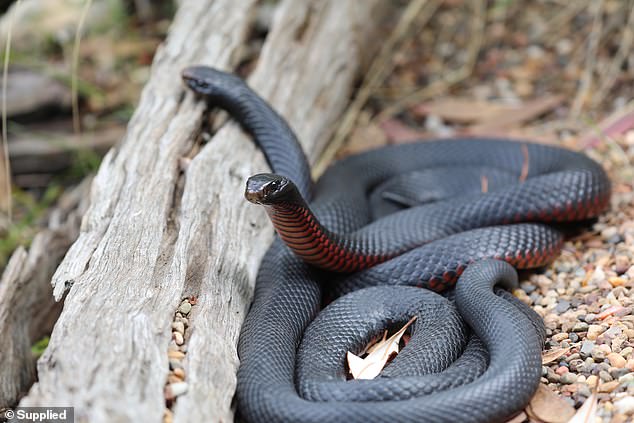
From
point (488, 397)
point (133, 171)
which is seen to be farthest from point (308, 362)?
point (133, 171)

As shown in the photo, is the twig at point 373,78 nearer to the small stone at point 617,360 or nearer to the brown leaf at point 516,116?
the brown leaf at point 516,116

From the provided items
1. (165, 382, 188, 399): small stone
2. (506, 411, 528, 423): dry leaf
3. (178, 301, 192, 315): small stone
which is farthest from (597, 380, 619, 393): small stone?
(178, 301, 192, 315): small stone

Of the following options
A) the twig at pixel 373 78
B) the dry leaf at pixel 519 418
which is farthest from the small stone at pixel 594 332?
the twig at pixel 373 78

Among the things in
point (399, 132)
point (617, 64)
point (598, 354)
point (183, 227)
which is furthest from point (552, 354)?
point (617, 64)

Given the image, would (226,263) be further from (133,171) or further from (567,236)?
(567,236)

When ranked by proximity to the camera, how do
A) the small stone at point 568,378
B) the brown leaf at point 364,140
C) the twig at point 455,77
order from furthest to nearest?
the twig at point 455,77 < the brown leaf at point 364,140 < the small stone at point 568,378

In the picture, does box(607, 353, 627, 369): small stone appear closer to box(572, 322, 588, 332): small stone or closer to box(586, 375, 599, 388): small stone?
box(586, 375, 599, 388): small stone
